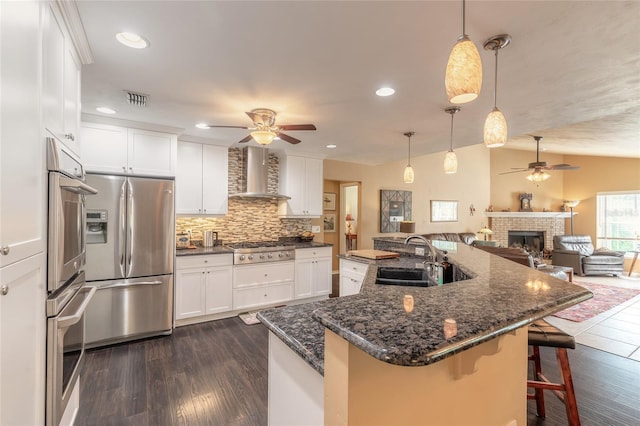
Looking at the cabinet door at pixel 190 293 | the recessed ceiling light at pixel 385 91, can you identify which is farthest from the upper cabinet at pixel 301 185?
the recessed ceiling light at pixel 385 91

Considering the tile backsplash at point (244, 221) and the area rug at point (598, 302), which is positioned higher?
the tile backsplash at point (244, 221)

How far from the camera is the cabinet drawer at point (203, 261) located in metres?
3.65

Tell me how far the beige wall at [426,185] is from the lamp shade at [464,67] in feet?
15.8

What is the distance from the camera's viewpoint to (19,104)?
1.05 metres

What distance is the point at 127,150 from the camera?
3330mm

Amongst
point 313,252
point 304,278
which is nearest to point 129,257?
point 304,278

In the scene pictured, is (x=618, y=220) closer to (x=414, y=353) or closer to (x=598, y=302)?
(x=598, y=302)

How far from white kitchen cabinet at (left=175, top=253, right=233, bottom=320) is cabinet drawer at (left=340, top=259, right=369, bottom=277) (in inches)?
63.4

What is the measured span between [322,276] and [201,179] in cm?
241

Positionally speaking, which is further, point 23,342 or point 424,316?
point 23,342

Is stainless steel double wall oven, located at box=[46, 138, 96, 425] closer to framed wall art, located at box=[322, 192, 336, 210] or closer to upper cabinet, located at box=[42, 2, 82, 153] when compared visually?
upper cabinet, located at box=[42, 2, 82, 153]

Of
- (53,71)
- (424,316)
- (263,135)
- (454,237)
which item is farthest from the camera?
(454,237)

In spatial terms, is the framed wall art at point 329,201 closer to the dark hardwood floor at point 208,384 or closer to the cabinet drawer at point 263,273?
the cabinet drawer at point 263,273

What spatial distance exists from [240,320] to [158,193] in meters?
1.94
